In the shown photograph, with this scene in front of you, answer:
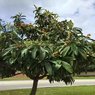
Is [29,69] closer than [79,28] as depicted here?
Yes

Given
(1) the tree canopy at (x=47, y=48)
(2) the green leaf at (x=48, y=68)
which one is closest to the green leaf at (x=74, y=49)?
(1) the tree canopy at (x=47, y=48)

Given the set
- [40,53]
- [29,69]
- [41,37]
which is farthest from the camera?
[41,37]

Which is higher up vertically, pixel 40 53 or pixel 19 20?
pixel 19 20

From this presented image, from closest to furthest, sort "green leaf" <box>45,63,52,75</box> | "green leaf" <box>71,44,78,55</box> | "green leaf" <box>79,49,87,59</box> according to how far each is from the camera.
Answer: "green leaf" <box>45,63,52,75</box> < "green leaf" <box>71,44,78,55</box> < "green leaf" <box>79,49,87,59</box>

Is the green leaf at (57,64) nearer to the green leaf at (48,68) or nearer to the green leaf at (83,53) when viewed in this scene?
the green leaf at (48,68)

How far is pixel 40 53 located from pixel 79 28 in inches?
73.7

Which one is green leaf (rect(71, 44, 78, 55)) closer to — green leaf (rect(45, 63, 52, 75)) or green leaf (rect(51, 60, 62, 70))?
green leaf (rect(51, 60, 62, 70))

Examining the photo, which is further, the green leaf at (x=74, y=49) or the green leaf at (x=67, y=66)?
the green leaf at (x=74, y=49)

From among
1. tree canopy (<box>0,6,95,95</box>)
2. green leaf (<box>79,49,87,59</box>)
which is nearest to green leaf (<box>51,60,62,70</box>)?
tree canopy (<box>0,6,95,95</box>)

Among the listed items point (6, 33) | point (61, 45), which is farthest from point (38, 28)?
point (61, 45)

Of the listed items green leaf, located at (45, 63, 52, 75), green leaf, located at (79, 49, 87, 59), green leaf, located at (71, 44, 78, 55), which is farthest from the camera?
green leaf, located at (79, 49, 87, 59)

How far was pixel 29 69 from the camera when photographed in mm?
7980

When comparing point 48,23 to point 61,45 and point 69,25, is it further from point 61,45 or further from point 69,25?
point 61,45

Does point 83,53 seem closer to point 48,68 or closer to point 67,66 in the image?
point 67,66
